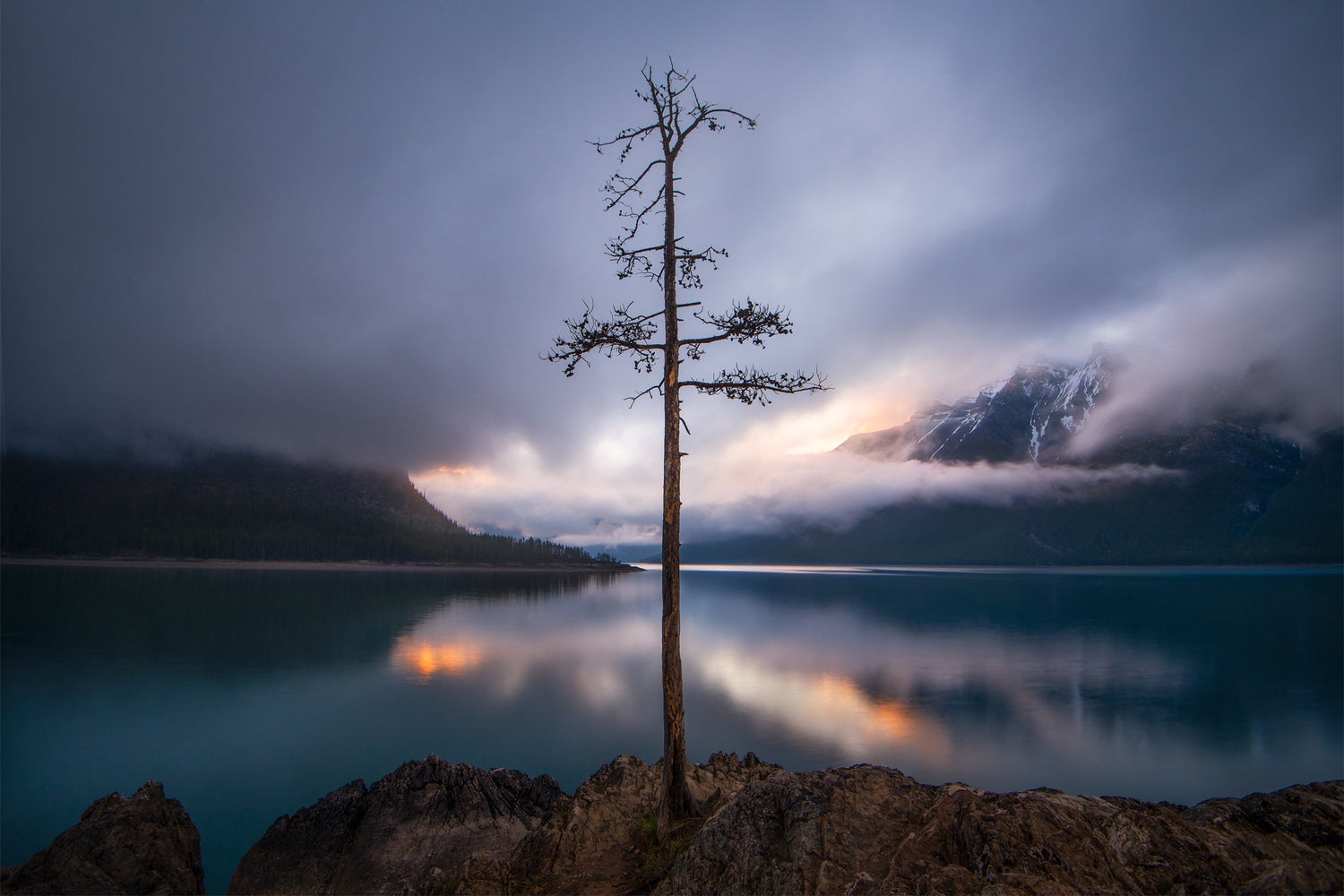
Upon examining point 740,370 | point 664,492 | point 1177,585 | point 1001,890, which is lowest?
point 1177,585

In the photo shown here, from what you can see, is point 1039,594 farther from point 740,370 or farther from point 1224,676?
point 740,370

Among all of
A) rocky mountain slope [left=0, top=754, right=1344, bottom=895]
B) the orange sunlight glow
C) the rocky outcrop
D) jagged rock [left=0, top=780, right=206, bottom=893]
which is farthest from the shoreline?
the rocky outcrop

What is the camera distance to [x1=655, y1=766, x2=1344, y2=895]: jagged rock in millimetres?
5215

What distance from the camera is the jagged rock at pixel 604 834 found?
25.4 ft

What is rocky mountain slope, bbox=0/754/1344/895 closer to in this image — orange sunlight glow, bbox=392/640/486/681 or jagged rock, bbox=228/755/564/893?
jagged rock, bbox=228/755/564/893

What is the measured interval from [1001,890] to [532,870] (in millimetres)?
5995

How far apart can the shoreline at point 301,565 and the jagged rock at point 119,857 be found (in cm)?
15905

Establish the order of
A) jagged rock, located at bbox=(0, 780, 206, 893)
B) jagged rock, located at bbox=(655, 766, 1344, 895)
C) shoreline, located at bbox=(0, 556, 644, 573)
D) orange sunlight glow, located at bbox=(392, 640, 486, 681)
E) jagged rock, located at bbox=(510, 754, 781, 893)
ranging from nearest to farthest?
1. jagged rock, located at bbox=(655, 766, 1344, 895)
2. jagged rock, located at bbox=(510, 754, 781, 893)
3. jagged rock, located at bbox=(0, 780, 206, 893)
4. orange sunlight glow, located at bbox=(392, 640, 486, 681)
5. shoreline, located at bbox=(0, 556, 644, 573)

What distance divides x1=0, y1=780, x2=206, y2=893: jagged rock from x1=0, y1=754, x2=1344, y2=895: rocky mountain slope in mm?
24

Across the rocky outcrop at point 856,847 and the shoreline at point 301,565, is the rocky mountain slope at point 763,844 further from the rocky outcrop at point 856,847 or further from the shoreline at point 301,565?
the shoreline at point 301,565

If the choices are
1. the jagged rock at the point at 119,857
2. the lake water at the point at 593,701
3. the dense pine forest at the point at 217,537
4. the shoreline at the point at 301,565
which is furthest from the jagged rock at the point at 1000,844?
the dense pine forest at the point at 217,537

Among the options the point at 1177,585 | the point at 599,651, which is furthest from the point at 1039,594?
the point at 599,651

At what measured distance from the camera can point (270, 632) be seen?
45.6 metres

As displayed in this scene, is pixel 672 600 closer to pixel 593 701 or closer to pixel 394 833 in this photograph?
pixel 394 833
